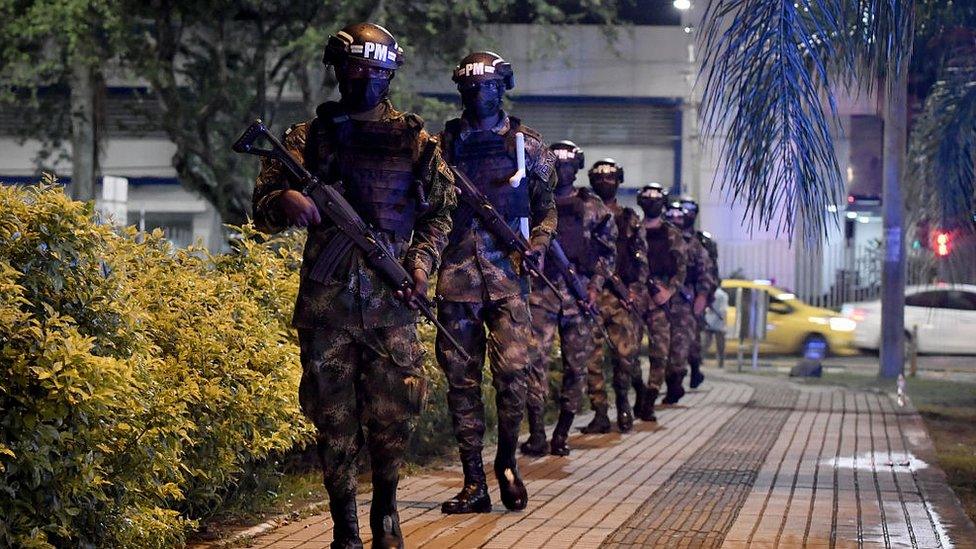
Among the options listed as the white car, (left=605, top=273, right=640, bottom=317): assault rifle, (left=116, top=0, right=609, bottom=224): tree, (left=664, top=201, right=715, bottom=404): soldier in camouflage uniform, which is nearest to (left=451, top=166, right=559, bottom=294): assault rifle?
(left=605, top=273, right=640, bottom=317): assault rifle

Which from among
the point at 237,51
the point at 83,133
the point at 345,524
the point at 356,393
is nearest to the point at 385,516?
the point at 345,524

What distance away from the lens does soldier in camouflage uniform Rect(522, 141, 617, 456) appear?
10852 mm

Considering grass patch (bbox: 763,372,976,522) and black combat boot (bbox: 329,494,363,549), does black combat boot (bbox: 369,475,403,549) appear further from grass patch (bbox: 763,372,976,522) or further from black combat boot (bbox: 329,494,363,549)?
grass patch (bbox: 763,372,976,522)

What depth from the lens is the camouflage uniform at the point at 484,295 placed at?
8.27m

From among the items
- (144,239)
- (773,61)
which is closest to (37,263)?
(144,239)

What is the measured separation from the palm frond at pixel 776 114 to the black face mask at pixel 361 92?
2476 mm

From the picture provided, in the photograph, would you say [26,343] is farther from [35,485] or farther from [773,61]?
[773,61]

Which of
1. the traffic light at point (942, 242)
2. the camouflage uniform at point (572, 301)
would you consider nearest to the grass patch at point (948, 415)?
the traffic light at point (942, 242)

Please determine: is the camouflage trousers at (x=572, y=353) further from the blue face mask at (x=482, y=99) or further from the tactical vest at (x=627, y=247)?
the blue face mask at (x=482, y=99)

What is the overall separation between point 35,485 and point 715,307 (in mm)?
20470

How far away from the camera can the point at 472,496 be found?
809 cm

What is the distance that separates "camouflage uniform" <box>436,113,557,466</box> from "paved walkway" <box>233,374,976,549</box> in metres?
0.50

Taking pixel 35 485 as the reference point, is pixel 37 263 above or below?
above

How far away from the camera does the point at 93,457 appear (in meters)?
5.62
